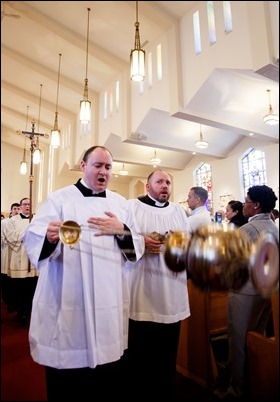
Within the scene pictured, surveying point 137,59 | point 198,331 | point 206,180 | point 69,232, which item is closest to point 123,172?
point 206,180

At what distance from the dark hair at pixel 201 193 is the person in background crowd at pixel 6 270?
0.78 meters

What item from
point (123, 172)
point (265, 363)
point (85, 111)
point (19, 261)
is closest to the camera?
point (19, 261)

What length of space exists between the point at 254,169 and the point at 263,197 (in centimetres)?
34

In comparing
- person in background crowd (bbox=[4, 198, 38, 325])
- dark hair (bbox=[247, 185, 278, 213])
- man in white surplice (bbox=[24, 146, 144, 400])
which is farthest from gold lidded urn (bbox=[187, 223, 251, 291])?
person in background crowd (bbox=[4, 198, 38, 325])

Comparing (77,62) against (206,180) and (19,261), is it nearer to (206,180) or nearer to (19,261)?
(206,180)

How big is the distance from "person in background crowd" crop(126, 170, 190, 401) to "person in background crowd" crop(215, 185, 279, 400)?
335 mm

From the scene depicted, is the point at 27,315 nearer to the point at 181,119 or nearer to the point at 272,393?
the point at 272,393

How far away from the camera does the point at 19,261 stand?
1217 mm

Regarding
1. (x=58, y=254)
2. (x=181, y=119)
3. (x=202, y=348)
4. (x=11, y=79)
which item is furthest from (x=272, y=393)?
(x=181, y=119)

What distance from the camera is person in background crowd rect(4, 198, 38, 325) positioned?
1.09 meters

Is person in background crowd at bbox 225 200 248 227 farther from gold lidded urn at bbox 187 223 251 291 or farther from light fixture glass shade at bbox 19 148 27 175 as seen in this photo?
light fixture glass shade at bbox 19 148 27 175

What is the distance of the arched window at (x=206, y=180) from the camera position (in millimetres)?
1311

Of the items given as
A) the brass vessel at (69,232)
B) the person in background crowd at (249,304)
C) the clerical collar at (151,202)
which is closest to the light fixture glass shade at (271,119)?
A: the person in background crowd at (249,304)

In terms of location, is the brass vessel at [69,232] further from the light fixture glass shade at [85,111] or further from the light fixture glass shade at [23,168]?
the light fixture glass shade at [85,111]
